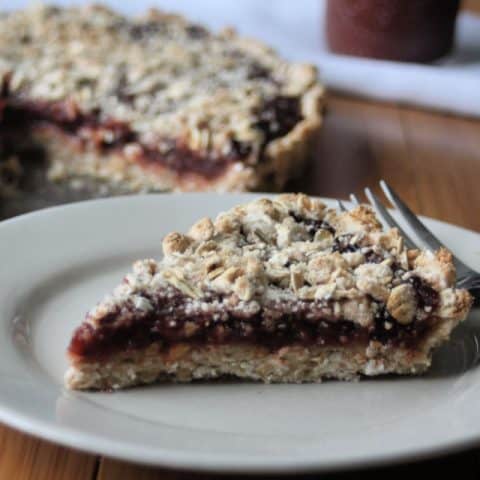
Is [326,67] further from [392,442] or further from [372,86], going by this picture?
[392,442]

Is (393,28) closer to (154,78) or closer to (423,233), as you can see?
(154,78)

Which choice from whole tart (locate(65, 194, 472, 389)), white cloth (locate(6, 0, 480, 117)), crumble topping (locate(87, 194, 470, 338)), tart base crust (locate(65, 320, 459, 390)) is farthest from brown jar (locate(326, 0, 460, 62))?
tart base crust (locate(65, 320, 459, 390))

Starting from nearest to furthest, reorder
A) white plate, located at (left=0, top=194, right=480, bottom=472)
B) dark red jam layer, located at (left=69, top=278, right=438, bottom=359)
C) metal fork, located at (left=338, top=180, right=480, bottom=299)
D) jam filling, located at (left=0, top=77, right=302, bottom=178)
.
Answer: white plate, located at (left=0, top=194, right=480, bottom=472)
dark red jam layer, located at (left=69, top=278, right=438, bottom=359)
metal fork, located at (left=338, top=180, right=480, bottom=299)
jam filling, located at (left=0, top=77, right=302, bottom=178)

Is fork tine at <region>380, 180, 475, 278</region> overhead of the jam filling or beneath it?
overhead

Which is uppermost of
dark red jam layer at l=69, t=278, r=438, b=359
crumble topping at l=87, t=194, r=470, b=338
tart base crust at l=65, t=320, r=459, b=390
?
crumble topping at l=87, t=194, r=470, b=338

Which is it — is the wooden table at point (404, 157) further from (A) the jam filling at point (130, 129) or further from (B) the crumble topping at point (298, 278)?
(B) the crumble topping at point (298, 278)

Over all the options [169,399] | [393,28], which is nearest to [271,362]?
[169,399]

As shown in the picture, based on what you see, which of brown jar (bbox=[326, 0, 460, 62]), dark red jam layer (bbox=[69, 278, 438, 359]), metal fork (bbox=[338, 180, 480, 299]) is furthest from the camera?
brown jar (bbox=[326, 0, 460, 62])

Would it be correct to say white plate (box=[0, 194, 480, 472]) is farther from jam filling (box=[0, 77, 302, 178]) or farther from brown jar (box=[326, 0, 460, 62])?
brown jar (box=[326, 0, 460, 62])
